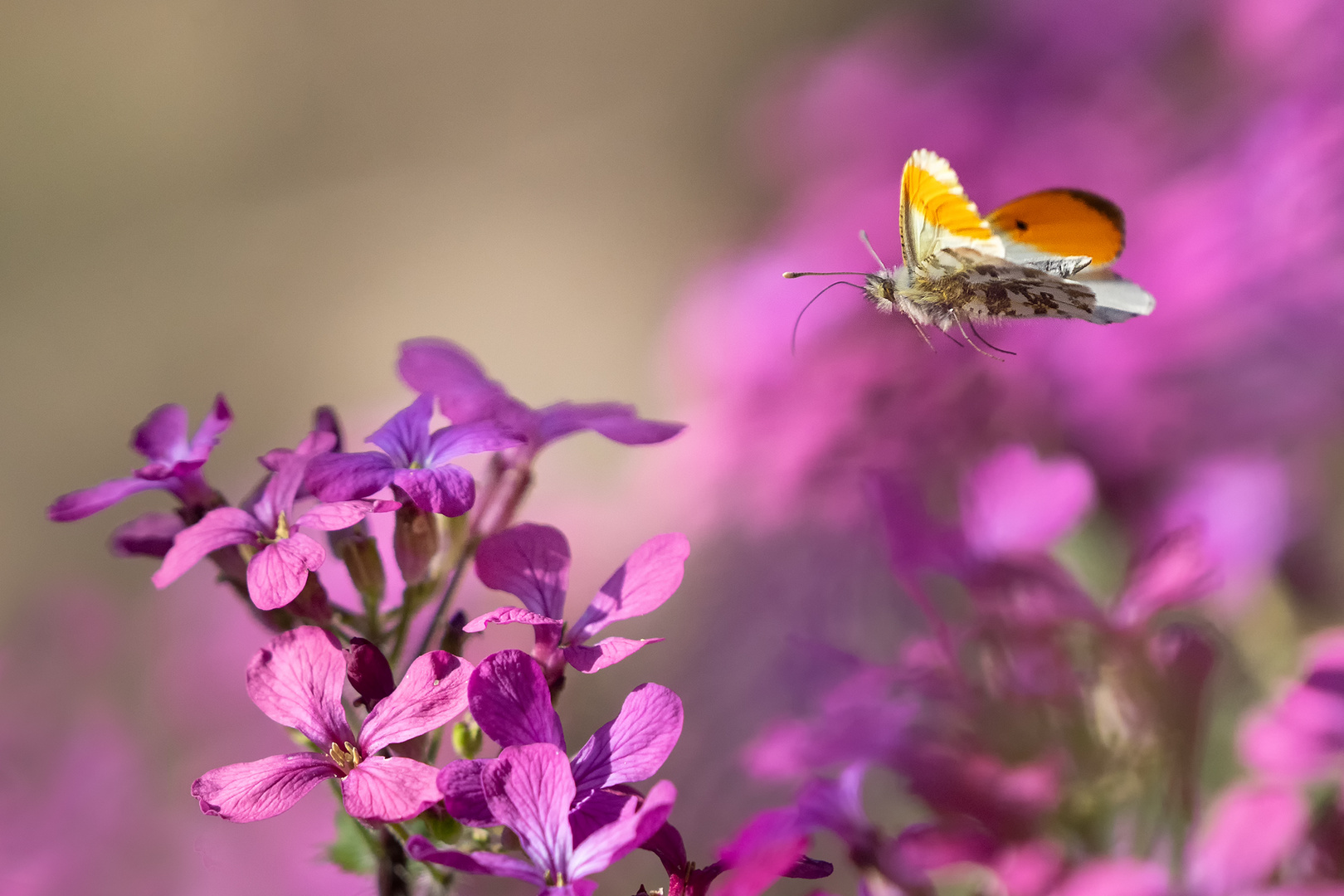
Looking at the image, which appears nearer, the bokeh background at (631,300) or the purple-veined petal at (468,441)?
the purple-veined petal at (468,441)

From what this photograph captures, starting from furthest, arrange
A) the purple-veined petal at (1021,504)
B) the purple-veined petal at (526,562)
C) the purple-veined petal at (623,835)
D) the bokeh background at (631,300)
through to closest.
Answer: the bokeh background at (631,300) → the purple-veined petal at (1021,504) → the purple-veined petal at (526,562) → the purple-veined petal at (623,835)

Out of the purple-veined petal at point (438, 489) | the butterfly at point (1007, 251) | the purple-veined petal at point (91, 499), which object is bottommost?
the purple-veined petal at point (91, 499)

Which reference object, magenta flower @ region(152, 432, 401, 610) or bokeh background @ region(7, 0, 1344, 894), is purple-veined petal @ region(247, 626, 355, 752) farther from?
bokeh background @ region(7, 0, 1344, 894)

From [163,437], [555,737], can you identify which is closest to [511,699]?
[555,737]

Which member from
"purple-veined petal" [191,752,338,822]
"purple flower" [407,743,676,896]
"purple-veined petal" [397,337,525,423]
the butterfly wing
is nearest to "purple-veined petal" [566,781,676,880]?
"purple flower" [407,743,676,896]

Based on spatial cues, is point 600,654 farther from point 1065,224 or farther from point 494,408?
point 1065,224

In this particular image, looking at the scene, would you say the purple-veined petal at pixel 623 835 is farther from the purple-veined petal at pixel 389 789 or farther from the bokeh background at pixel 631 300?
the bokeh background at pixel 631 300

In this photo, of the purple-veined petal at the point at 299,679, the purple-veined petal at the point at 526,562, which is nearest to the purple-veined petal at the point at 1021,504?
the purple-veined petal at the point at 526,562
